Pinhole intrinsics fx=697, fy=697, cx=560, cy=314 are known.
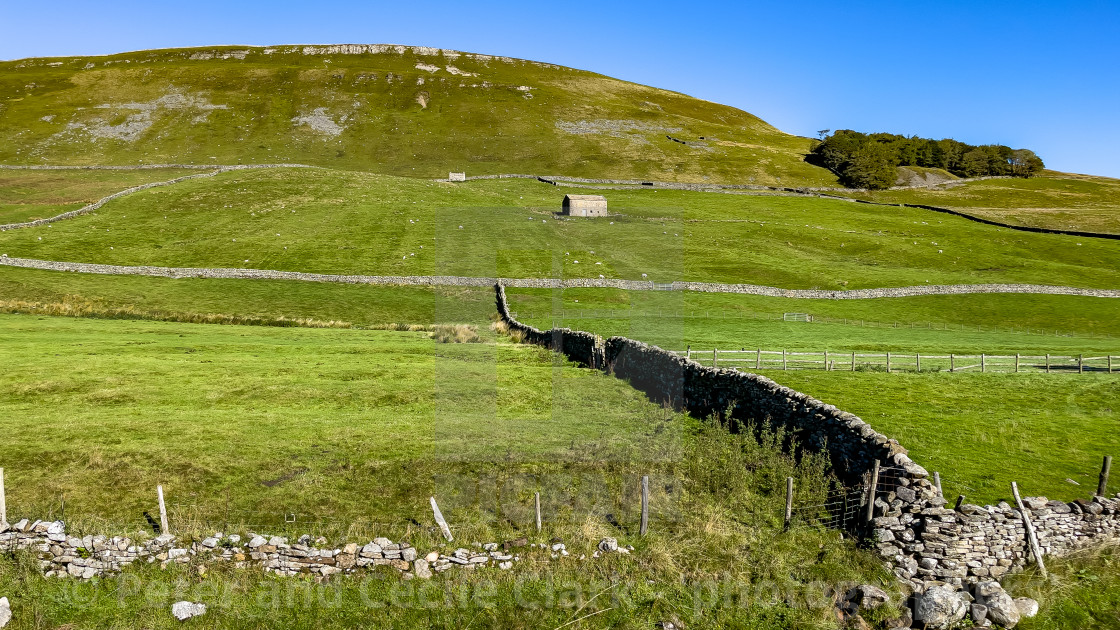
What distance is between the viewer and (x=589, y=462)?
835 inches

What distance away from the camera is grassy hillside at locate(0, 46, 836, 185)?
129500 mm

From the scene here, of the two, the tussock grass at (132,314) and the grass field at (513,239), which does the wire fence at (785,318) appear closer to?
the grass field at (513,239)

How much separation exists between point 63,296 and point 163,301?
6721 millimetres

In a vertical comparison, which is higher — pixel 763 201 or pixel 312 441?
pixel 763 201

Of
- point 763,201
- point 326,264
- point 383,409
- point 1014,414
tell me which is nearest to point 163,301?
point 326,264

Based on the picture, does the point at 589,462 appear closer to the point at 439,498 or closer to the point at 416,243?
the point at 439,498

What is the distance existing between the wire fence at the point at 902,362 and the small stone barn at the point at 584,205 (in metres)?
52.4

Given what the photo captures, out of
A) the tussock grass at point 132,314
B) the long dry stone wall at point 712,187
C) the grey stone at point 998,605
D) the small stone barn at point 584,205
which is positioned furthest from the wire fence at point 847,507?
the long dry stone wall at point 712,187

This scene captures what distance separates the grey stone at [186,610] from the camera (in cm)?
1316

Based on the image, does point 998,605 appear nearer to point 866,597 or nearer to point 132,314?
point 866,597

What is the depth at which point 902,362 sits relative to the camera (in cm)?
3775

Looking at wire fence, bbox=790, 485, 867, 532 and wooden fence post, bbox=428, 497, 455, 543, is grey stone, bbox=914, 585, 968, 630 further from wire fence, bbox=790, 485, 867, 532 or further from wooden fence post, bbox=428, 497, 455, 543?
wooden fence post, bbox=428, 497, 455, 543

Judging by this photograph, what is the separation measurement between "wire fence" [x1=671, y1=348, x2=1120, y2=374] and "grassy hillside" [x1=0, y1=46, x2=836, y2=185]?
93287 millimetres

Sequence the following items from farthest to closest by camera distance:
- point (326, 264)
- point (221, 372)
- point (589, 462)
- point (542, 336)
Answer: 1. point (326, 264)
2. point (542, 336)
3. point (221, 372)
4. point (589, 462)
